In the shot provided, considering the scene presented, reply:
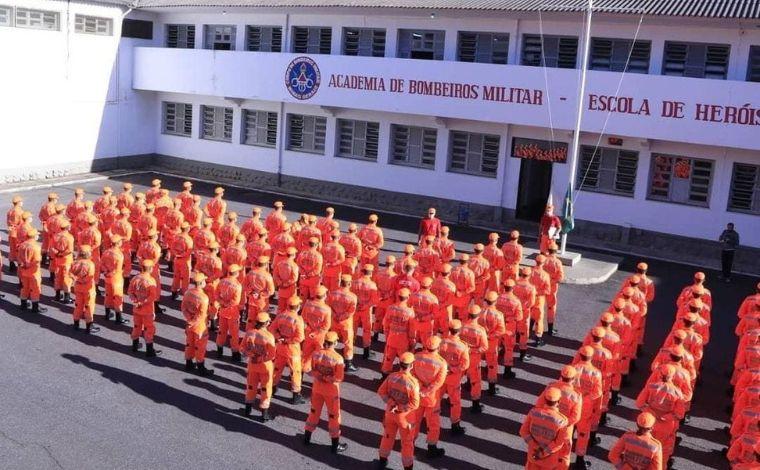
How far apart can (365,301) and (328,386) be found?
126 inches

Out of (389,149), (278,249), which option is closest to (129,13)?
(389,149)

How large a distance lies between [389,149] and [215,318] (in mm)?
12795

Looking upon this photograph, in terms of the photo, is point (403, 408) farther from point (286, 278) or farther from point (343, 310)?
point (286, 278)

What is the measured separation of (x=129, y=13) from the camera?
28656 mm

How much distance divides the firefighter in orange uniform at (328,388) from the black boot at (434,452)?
1010 mm

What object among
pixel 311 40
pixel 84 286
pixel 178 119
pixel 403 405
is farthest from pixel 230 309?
pixel 178 119

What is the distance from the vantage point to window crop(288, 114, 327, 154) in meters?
27.2

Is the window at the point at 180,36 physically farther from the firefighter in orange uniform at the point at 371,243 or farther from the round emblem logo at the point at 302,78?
the firefighter in orange uniform at the point at 371,243

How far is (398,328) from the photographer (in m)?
11.4

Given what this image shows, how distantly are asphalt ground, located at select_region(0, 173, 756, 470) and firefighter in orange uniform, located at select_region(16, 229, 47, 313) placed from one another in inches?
9.3

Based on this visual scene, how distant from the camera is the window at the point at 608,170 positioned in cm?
2236

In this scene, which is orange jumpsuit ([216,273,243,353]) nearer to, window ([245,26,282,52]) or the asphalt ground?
the asphalt ground

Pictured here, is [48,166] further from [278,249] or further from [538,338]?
[538,338]

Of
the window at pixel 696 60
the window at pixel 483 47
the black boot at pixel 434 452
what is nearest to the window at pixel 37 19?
the window at pixel 483 47
